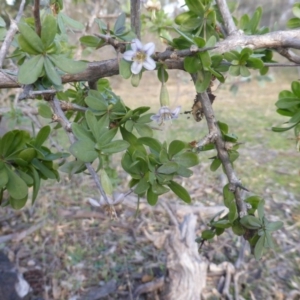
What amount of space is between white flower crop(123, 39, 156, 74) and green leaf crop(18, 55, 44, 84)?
0.10 m

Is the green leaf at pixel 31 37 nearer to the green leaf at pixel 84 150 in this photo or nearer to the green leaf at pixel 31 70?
the green leaf at pixel 31 70

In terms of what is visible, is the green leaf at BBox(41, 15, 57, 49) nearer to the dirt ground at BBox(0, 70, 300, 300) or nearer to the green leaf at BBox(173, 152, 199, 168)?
the green leaf at BBox(173, 152, 199, 168)

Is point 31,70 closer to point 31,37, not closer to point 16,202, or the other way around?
point 31,37

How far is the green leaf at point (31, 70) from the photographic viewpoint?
38 centimetres

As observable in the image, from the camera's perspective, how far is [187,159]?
1.46 feet

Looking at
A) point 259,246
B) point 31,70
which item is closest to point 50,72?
point 31,70

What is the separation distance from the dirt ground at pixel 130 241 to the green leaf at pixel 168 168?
1.44ft

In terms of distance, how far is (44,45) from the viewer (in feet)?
1.28

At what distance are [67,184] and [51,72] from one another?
66.2 inches

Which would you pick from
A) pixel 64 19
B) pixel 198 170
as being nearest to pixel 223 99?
pixel 198 170

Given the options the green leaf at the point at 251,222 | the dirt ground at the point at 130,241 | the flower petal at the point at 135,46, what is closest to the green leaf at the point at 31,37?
the flower petal at the point at 135,46

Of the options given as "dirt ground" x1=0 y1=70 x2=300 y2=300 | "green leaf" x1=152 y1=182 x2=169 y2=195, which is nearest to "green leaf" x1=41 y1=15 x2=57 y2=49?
"green leaf" x1=152 y1=182 x2=169 y2=195

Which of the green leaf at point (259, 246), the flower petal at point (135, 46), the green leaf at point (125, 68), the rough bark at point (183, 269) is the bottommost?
the rough bark at point (183, 269)

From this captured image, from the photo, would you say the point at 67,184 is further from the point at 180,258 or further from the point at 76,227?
the point at 180,258
